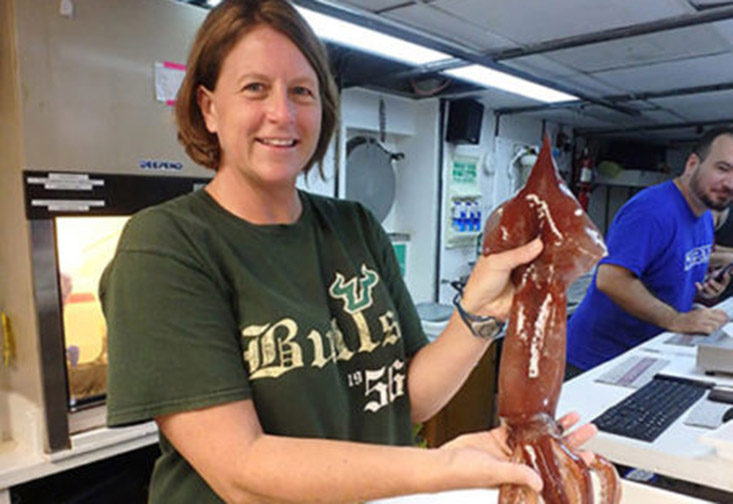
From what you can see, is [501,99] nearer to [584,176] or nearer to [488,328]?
[584,176]

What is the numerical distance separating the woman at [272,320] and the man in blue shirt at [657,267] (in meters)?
1.48

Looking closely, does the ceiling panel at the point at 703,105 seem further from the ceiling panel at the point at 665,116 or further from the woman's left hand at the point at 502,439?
the woman's left hand at the point at 502,439

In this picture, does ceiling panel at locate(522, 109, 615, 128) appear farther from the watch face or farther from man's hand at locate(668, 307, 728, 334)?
the watch face

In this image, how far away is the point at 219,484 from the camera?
0.64 metres

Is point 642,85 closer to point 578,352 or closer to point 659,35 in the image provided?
point 659,35

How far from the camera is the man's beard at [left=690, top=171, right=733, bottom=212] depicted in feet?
7.61

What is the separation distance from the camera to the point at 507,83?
3479 mm

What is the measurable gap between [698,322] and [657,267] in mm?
268

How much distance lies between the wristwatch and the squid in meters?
0.12

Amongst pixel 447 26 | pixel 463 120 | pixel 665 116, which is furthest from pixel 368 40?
pixel 665 116

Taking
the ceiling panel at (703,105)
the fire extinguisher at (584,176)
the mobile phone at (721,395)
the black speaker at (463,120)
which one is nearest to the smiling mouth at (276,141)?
the mobile phone at (721,395)

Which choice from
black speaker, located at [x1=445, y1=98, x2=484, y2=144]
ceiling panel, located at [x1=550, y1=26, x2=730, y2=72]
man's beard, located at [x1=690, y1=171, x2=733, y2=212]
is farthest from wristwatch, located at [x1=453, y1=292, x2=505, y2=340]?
black speaker, located at [x1=445, y1=98, x2=484, y2=144]

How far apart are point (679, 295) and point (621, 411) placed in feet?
3.70

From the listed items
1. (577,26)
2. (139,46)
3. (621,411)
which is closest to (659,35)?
(577,26)
